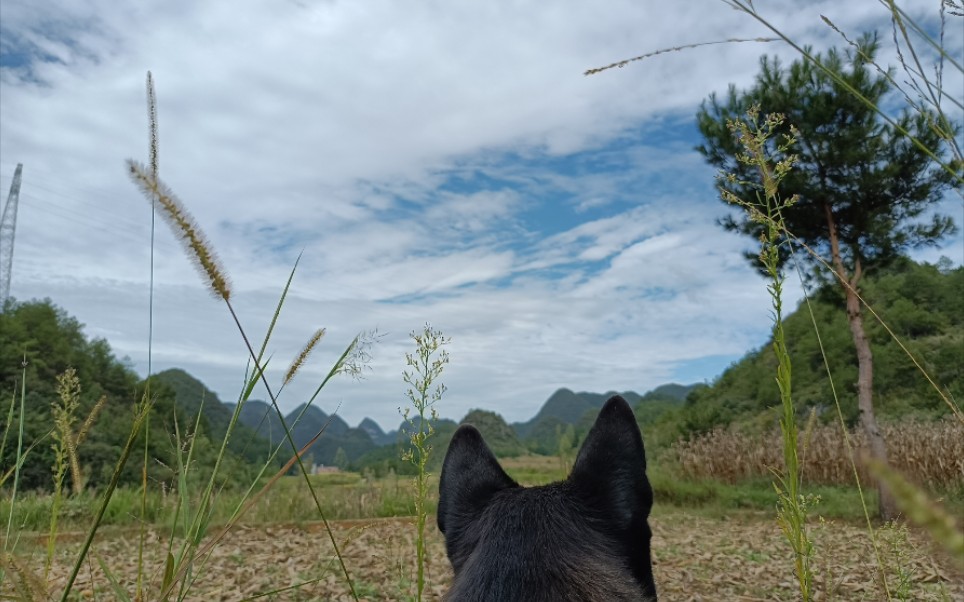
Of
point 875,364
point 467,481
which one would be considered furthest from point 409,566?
point 875,364

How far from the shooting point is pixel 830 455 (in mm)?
15445

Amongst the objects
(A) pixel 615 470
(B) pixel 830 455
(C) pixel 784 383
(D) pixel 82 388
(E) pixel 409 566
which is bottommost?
(E) pixel 409 566

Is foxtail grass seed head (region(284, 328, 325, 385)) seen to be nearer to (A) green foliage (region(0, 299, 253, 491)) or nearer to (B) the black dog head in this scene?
(B) the black dog head

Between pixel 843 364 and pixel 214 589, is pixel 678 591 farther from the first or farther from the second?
pixel 843 364

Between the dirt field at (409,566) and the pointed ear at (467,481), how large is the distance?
278cm

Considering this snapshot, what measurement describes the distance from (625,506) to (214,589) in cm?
512

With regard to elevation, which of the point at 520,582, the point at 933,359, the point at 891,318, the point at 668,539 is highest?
the point at 891,318

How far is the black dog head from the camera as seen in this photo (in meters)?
1.43

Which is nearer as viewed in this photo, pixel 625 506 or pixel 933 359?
pixel 625 506

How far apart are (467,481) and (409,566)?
546 centimetres

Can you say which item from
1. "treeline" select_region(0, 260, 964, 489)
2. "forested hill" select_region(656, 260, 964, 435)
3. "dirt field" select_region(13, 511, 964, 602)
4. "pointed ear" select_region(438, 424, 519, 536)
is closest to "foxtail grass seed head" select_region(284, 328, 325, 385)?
"pointed ear" select_region(438, 424, 519, 536)

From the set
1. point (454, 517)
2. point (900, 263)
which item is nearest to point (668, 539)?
point (454, 517)

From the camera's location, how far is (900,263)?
48.3 feet

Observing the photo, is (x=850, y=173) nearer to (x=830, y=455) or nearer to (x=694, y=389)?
(x=830, y=455)
